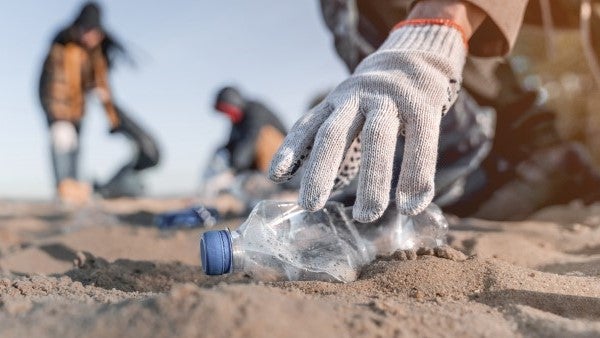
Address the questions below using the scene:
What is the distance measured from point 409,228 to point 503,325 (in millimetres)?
870

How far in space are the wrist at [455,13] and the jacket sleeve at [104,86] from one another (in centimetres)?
507

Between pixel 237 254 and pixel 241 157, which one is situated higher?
pixel 237 254

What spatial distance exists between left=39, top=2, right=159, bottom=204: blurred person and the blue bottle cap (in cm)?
495

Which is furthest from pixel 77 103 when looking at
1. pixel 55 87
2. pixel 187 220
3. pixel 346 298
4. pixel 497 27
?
pixel 346 298

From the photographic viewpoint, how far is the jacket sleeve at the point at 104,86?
21.0 ft

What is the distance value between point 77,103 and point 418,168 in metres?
5.43

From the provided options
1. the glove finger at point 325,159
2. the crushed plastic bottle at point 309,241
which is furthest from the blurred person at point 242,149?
the glove finger at point 325,159

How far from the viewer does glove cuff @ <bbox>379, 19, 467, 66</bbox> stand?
1745mm

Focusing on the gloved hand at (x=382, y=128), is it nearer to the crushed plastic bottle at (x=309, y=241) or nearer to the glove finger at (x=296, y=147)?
Answer: the glove finger at (x=296, y=147)

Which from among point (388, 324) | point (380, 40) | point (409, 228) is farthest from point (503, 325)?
point (380, 40)

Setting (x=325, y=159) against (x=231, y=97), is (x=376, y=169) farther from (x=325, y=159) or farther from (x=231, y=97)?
(x=231, y=97)

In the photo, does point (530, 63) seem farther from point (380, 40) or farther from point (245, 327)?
point (245, 327)

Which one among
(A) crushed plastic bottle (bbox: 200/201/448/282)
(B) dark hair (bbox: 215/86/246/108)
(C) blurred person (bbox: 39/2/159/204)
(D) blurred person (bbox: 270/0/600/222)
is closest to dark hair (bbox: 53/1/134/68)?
(C) blurred person (bbox: 39/2/159/204)

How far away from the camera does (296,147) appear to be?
1623 mm
